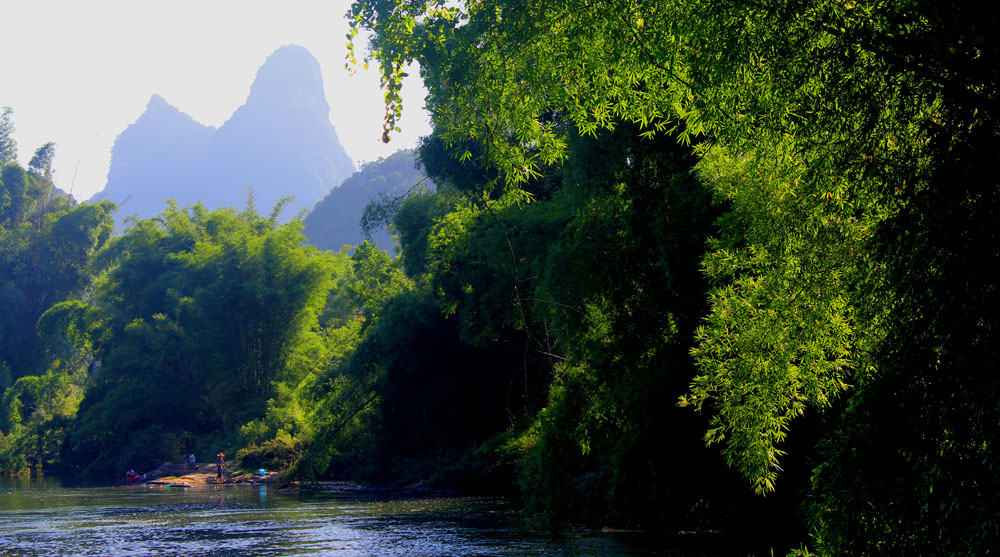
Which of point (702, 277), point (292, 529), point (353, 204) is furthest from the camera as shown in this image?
point (353, 204)

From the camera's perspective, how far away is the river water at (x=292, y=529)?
45.9 ft

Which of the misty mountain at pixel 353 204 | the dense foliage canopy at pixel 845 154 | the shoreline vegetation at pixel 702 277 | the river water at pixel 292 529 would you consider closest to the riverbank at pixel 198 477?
the shoreline vegetation at pixel 702 277

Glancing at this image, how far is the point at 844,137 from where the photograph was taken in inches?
184

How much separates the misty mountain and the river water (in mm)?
71152

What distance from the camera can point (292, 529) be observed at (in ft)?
57.1

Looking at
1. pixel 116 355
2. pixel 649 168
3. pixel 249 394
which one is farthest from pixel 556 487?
pixel 116 355

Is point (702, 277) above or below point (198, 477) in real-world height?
above

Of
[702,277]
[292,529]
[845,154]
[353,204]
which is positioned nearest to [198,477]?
[292,529]

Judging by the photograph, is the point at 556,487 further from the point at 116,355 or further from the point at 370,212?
the point at 116,355

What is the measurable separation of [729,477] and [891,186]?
8.40 m

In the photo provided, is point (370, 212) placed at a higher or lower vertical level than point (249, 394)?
higher

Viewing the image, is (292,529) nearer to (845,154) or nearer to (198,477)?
(845,154)

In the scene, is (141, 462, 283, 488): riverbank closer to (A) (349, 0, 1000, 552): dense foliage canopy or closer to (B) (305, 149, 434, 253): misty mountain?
(A) (349, 0, 1000, 552): dense foliage canopy

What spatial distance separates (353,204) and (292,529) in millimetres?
84810
